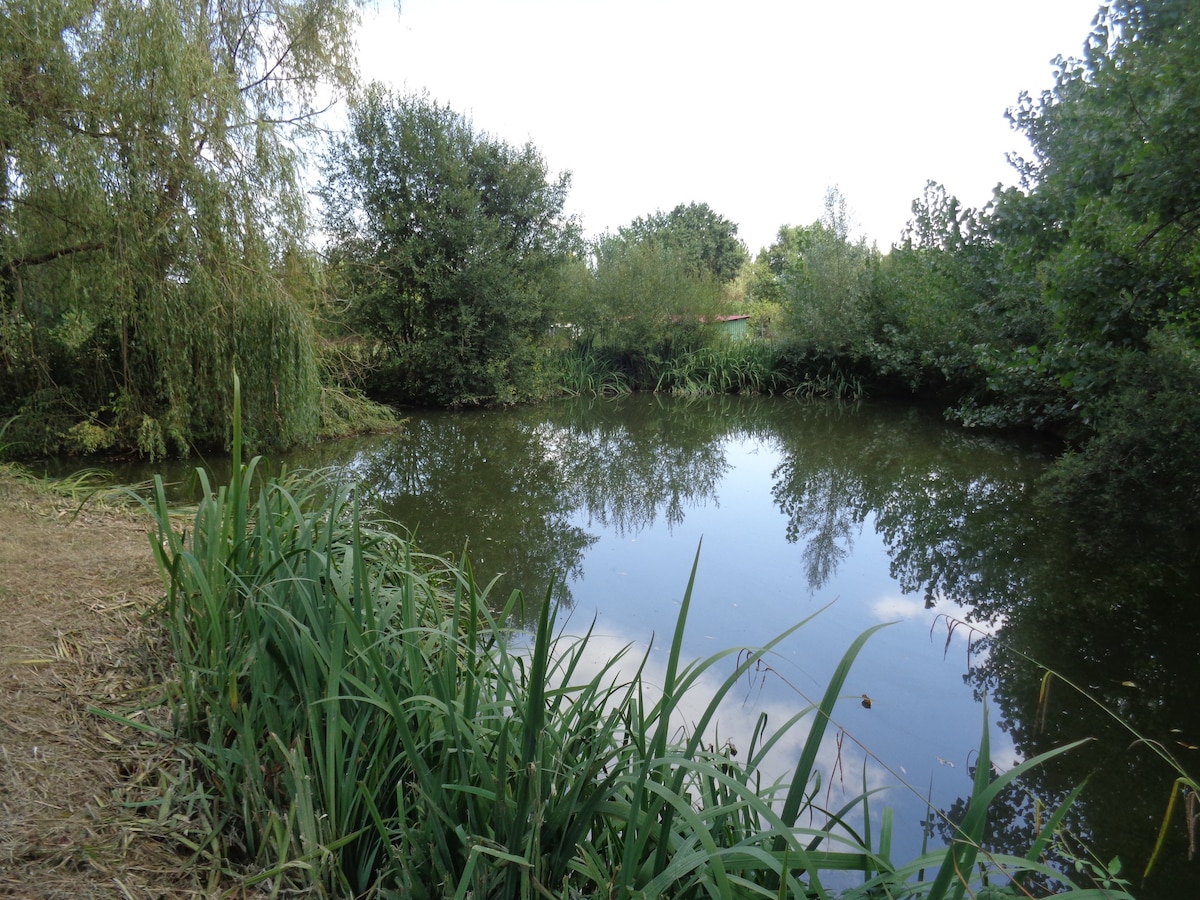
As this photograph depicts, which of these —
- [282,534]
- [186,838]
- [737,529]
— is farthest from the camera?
[737,529]

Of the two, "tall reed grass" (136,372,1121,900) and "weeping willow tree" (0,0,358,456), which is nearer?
"tall reed grass" (136,372,1121,900)

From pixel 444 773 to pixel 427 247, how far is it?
13118 millimetres

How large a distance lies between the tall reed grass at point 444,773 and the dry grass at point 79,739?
0.12 metres

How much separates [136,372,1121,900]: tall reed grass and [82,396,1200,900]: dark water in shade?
315 millimetres

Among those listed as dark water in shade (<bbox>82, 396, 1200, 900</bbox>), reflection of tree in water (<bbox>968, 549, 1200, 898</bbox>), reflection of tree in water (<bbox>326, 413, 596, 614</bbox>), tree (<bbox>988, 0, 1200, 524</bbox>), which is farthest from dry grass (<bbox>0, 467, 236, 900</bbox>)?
tree (<bbox>988, 0, 1200, 524</bbox>)

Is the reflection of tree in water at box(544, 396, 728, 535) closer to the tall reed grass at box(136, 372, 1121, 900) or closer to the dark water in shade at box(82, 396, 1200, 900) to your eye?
the dark water in shade at box(82, 396, 1200, 900)

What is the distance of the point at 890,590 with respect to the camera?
4.74 m

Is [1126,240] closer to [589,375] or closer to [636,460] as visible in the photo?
[636,460]

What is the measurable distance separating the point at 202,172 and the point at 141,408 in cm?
239

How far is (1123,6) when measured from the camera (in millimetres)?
4562

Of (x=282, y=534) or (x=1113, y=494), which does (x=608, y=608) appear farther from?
(x=1113, y=494)

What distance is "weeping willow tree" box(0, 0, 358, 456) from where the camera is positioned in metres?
6.12

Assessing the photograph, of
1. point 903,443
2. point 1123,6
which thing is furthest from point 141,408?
point 903,443

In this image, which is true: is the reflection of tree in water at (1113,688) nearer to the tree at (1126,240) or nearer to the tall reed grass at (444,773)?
the tall reed grass at (444,773)
